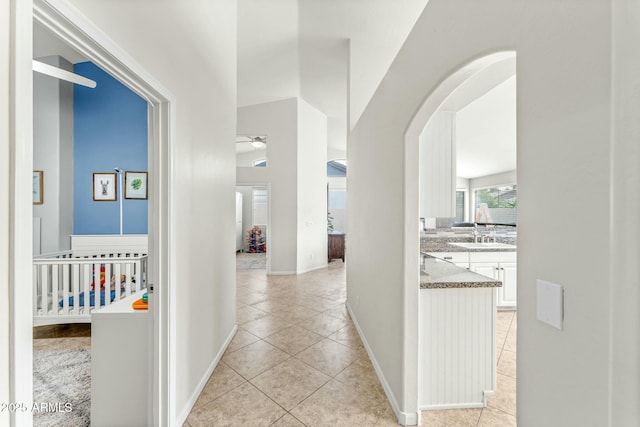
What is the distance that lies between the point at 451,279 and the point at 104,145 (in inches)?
183

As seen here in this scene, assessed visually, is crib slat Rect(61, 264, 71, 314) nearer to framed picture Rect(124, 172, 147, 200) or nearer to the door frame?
framed picture Rect(124, 172, 147, 200)

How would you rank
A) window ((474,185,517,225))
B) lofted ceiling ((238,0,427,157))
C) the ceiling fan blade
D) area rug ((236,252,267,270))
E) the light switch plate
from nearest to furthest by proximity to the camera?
the light switch plate → the ceiling fan blade → lofted ceiling ((238,0,427,157)) → window ((474,185,517,225)) → area rug ((236,252,267,270))

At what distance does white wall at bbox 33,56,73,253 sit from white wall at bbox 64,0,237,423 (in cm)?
269

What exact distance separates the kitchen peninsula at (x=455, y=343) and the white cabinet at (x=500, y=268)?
1.75 meters

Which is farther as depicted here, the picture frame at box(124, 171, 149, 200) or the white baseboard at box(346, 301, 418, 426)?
the picture frame at box(124, 171, 149, 200)

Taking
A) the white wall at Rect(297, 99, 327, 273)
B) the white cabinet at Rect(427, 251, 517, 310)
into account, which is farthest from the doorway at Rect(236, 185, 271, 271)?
the white cabinet at Rect(427, 251, 517, 310)

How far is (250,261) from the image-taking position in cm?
716

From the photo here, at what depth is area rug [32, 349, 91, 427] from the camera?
1.71m

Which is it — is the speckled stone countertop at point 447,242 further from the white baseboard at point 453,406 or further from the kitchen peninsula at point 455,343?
the white baseboard at point 453,406

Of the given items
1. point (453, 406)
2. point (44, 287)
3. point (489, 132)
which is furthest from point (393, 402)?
point (489, 132)

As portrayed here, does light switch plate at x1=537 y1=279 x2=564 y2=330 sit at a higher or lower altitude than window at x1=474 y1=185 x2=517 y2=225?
lower

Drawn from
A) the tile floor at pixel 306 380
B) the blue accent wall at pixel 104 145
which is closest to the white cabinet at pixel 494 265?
the tile floor at pixel 306 380

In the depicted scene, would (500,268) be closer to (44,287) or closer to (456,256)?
(456,256)
